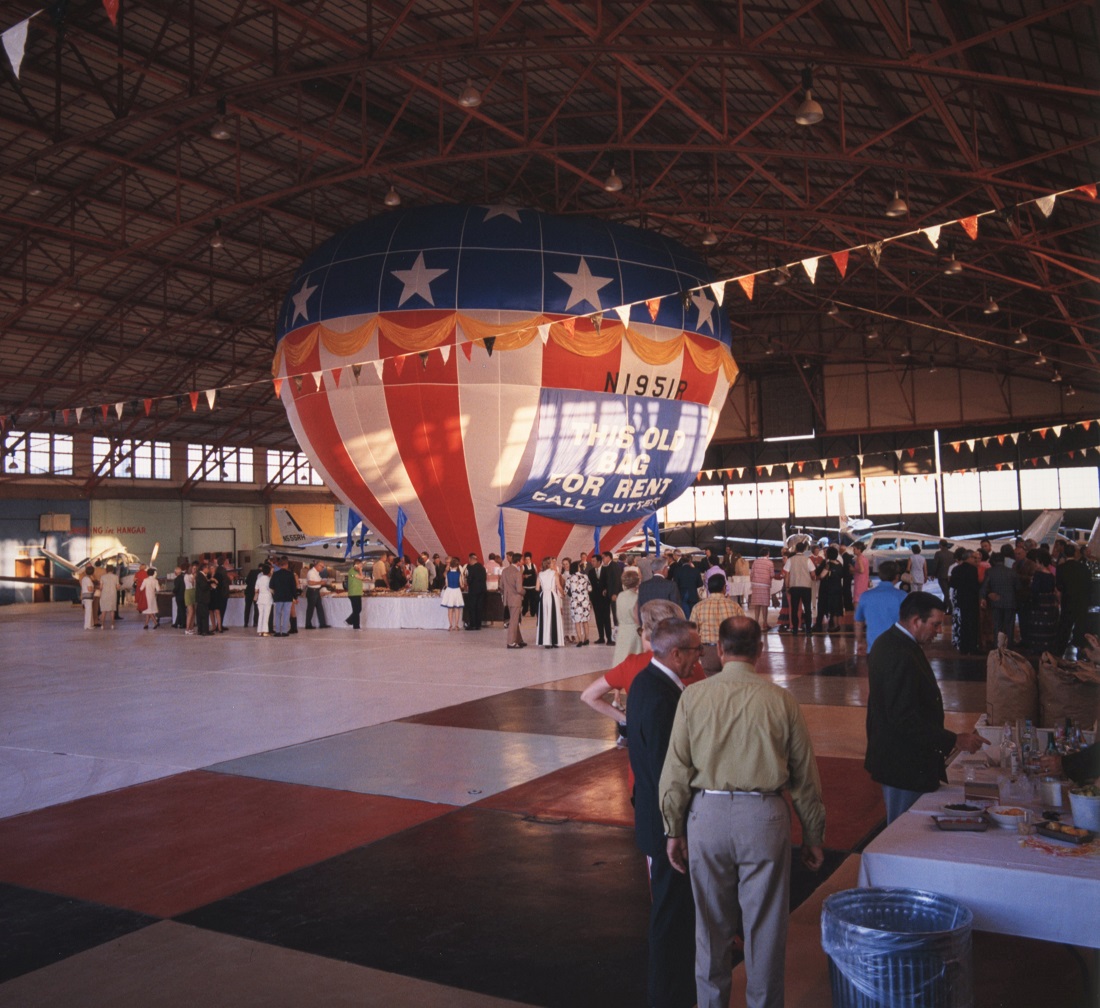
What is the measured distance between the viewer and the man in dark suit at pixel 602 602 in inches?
655

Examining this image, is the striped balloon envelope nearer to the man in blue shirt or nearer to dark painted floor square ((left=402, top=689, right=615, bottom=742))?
dark painted floor square ((left=402, top=689, right=615, bottom=742))

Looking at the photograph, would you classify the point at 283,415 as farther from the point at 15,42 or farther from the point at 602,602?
the point at 15,42

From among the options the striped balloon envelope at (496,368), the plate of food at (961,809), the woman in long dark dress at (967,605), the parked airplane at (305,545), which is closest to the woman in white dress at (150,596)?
the striped balloon envelope at (496,368)

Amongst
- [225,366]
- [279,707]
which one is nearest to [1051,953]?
[279,707]

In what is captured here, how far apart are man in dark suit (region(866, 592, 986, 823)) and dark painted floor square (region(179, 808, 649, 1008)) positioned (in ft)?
4.31

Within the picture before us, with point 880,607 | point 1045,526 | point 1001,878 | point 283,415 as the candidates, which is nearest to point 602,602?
point 880,607

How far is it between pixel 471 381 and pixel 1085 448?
26761mm

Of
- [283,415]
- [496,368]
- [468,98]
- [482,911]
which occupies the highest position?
[283,415]

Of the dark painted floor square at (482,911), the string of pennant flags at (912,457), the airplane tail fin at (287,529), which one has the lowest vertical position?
the dark painted floor square at (482,911)

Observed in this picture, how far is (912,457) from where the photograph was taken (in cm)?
4097

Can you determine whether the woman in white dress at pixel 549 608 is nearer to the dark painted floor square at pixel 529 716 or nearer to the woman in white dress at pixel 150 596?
the dark painted floor square at pixel 529 716

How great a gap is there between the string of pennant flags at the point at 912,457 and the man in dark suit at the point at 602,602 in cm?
2250

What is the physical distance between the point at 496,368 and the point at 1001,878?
18359mm

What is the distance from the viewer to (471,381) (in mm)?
20891
